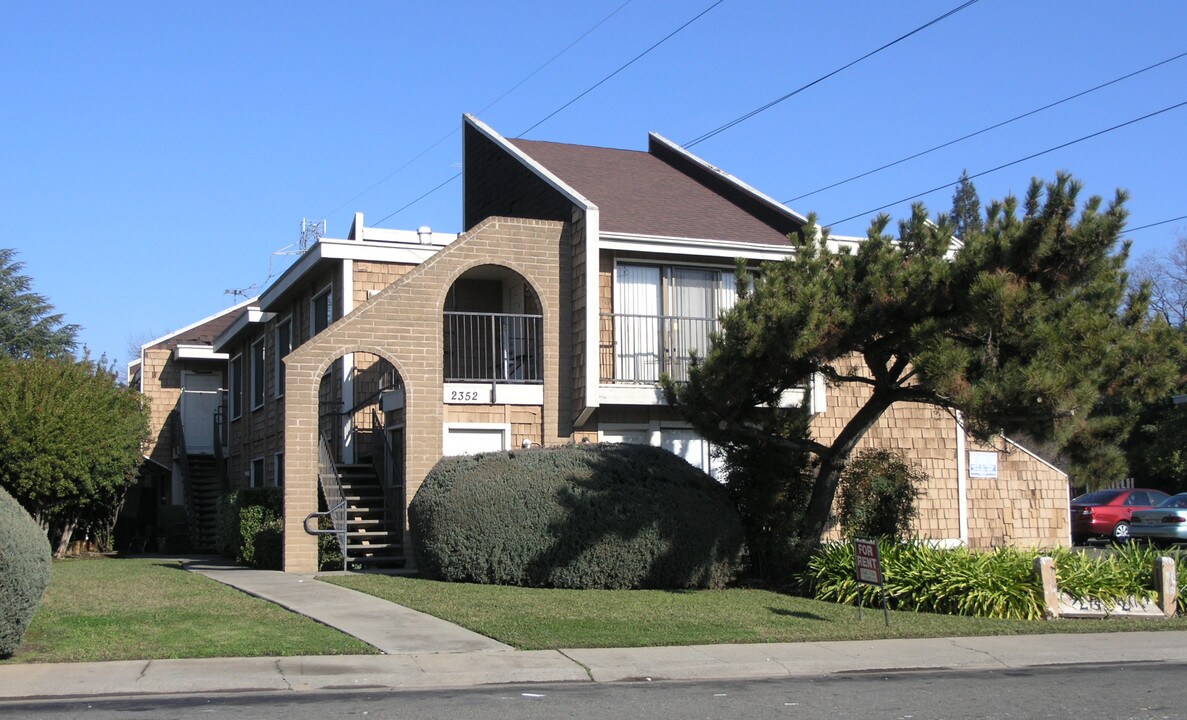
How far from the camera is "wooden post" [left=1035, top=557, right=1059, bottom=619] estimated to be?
14.7 metres

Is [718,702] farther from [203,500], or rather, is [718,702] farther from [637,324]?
[203,500]

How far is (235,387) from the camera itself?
30516 millimetres

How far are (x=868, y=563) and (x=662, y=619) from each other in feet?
8.14

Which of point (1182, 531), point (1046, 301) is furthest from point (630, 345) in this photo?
point (1182, 531)

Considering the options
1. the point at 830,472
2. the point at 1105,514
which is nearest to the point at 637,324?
the point at 830,472

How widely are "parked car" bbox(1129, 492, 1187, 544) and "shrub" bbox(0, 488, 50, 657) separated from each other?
2435cm

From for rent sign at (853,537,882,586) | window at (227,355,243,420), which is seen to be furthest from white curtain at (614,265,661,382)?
window at (227,355,243,420)

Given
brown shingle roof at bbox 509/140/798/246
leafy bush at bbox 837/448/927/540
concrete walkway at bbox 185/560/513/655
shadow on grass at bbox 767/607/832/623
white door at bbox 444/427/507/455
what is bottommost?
shadow on grass at bbox 767/607/832/623

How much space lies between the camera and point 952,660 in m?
11.8

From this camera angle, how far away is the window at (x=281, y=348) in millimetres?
25016

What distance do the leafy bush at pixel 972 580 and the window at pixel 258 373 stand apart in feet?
49.8

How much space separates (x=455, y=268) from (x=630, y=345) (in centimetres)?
325

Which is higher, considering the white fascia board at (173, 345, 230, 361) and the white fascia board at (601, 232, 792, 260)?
the white fascia board at (601, 232, 792, 260)

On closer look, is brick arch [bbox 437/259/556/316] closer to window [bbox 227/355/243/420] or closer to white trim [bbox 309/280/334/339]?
white trim [bbox 309/280/334/339]
